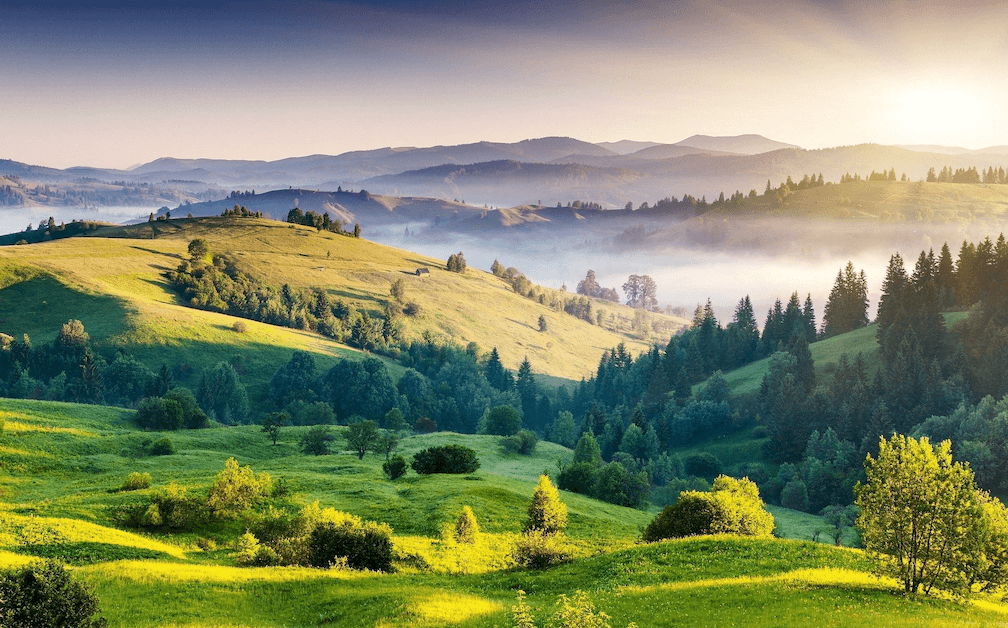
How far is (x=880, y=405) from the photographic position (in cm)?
13625

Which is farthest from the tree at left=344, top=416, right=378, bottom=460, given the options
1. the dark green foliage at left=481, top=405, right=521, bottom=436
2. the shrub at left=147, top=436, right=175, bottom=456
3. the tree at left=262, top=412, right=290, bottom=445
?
the dark green foliage at left=481, top=405, right=521, bottom=436

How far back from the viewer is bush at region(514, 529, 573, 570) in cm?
4953

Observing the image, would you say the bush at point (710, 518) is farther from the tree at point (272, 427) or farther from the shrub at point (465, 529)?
the tree at point (272, 427)

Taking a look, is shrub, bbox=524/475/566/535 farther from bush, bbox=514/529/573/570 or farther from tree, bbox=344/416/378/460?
tree, bbox=344/416/378/460

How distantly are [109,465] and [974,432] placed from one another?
141 meters

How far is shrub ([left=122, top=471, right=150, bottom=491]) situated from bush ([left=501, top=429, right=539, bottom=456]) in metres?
75.2

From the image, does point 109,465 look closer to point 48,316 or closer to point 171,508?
point 171,508

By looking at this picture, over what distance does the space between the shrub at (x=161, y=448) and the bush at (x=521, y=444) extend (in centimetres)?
6372

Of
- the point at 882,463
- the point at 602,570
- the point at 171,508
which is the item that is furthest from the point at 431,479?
the point at 882,463

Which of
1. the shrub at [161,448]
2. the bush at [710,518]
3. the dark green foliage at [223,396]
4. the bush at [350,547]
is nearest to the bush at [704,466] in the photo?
the bush at [710,518]

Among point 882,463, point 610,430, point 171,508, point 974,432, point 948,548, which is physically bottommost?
point 610,430

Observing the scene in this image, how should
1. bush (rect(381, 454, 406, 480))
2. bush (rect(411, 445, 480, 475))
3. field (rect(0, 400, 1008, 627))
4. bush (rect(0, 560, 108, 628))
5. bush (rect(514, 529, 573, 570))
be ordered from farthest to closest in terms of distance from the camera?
bush (rect(411, 445, 480, 475))
bush (rect(381, 454, 406, 480))
bush (rect(514, 529, 573, 570))
field (rect(0, 400, 1008, 627))
bush (rect(0, 560, 108, 628))

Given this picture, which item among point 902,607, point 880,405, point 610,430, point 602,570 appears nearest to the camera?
point 902,607

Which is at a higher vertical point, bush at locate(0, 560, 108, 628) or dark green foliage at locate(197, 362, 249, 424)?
bush at locate(0, 560, 108, 628)
